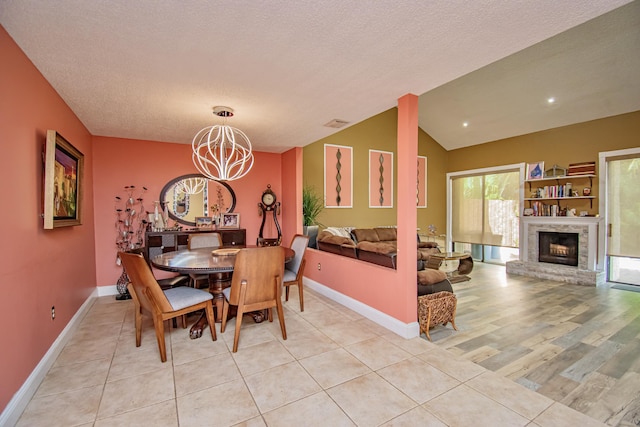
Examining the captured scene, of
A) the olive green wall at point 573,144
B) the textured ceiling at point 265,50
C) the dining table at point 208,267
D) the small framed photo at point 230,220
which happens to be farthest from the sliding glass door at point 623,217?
the small framed photo at point 230,220

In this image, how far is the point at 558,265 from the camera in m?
5.33

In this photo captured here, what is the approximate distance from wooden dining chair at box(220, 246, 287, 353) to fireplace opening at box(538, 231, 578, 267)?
5538 mm

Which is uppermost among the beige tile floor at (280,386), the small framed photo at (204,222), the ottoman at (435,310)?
the small framed photo at (204,222)

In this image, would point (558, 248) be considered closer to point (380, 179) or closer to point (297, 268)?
point (380, 179)

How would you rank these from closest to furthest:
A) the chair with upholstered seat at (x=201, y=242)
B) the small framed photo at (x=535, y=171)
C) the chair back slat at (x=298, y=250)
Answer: the chair back slat at (x=298, y=250) → the chair with upholstered seat at (x=201, y=242) → the small framed photo at (x=535, y=171)

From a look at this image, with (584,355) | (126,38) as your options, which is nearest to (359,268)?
(584,355)

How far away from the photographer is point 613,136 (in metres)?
4.88

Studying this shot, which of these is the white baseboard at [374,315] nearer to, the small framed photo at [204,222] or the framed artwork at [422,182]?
the small framed photo at [204,222]

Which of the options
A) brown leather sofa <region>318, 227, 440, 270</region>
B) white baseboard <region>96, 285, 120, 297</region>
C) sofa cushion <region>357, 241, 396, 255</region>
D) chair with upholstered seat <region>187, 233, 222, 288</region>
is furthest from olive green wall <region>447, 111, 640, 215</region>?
white baseboard <region>96, 285, 120, 297</region>

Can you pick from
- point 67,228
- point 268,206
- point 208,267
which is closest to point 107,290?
point 67,228

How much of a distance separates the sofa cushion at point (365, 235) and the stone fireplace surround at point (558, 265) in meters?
2.75

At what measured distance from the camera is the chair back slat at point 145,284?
229 cm

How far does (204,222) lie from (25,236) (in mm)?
2829

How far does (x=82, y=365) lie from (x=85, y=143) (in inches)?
110
